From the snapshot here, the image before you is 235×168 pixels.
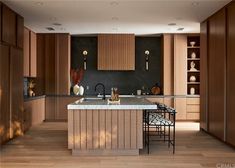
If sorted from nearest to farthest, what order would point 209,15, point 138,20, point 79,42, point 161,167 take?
point 161,167, point 209,15, point 138,20, point 79,42

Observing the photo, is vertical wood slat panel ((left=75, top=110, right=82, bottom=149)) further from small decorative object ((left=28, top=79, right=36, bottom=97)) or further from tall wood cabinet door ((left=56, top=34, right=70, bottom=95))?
tall wood cabinet door ((left=56, top=34, right=70, bottom=95))

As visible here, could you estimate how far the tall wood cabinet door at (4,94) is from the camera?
5.55m

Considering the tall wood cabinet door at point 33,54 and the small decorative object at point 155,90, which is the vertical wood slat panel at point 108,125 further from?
the small decorative object at point 155,90

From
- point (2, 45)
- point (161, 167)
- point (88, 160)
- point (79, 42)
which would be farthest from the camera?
point (79, 42)

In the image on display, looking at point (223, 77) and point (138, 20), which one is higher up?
point (138, 20)

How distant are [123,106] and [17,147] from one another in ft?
6.92

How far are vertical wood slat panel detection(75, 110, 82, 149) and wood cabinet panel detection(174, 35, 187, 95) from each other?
4.86m

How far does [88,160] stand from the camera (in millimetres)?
4684

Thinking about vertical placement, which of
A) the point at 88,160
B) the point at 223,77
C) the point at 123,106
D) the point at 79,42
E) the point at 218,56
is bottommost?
the point at 88,160

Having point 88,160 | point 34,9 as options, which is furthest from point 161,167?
point 34,9

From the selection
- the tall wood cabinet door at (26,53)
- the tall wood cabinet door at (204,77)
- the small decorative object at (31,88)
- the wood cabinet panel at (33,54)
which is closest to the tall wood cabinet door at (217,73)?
the tall wood cabinet door at (204,77)

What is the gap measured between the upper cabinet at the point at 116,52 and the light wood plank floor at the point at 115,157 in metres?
3.13

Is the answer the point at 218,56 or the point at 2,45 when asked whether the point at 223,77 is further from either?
the point at 2,45

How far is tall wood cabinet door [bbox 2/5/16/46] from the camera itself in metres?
5.70
